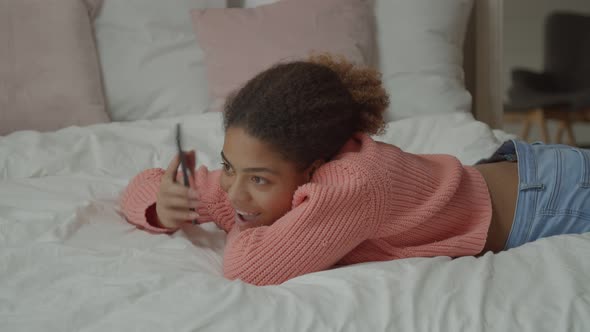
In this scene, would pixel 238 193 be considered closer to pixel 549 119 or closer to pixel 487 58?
pixel 487 58

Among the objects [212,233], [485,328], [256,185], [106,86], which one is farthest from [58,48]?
[485,328]

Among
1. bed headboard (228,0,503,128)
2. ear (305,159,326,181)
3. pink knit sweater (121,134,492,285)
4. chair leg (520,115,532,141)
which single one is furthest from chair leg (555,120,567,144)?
ear (305,159,326,181)

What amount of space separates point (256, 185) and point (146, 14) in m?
1.22

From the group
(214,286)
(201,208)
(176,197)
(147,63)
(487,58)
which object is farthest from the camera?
(487,58)

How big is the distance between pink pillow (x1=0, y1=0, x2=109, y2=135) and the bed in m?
0.51

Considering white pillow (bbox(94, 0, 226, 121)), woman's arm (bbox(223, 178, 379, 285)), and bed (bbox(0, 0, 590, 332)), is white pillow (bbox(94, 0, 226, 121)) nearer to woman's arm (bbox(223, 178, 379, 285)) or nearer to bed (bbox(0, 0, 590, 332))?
bed (bbox(0, 0, 590, 332))

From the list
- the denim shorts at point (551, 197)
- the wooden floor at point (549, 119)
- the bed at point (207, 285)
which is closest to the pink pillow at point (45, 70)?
the bed at point (207, 285)

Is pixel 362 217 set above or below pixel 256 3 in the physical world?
below

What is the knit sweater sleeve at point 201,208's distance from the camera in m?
1.24

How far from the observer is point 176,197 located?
1.12 m

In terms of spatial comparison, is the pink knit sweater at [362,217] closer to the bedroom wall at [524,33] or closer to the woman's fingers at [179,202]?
the woman's fingers at [179,202]

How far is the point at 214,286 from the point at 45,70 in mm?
1236

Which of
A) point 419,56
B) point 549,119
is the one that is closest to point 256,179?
point 419,56

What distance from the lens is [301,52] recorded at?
1.95 m
